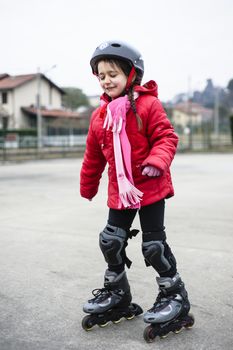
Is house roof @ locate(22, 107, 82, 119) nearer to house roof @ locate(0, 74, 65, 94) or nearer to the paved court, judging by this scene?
house roof @ locate(0, 74, 65, 94)

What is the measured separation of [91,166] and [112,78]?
0.54 meters

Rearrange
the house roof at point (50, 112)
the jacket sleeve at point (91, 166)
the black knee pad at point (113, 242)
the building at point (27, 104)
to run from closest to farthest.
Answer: the black knee pad at point (113, 242) < the jacket sleeve at point (91, 166) < the building at point (27, 104) < the house roof at point (50, 112)

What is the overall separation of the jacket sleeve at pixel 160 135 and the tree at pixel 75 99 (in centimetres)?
7647

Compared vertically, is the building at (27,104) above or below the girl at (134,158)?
above

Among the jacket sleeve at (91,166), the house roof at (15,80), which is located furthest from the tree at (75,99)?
the jacket sleeve at (91,166)

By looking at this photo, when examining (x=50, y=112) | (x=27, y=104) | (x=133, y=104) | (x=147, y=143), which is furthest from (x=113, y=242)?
(x=50, y=112)

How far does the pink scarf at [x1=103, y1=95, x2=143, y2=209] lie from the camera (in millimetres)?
2646

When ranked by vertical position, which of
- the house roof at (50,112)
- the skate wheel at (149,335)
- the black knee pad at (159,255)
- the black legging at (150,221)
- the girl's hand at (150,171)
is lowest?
the skate wheel at (149,335)

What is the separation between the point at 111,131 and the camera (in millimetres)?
2740

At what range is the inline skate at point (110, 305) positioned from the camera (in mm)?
2826

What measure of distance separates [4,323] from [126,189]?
1.09 m

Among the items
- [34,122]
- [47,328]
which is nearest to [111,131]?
[47,328]

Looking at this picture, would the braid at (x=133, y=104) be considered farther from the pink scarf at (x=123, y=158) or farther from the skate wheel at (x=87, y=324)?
the skate wheel at (x=87, y=324)

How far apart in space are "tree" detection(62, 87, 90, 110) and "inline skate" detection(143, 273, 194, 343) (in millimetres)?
76545
